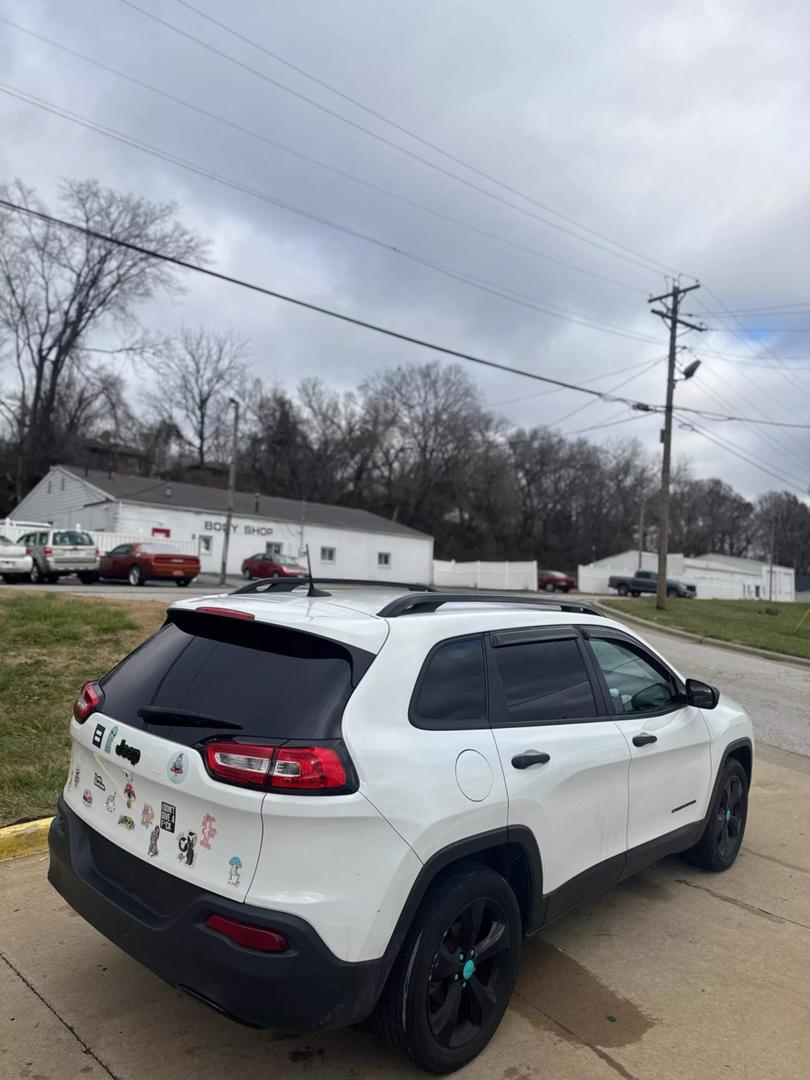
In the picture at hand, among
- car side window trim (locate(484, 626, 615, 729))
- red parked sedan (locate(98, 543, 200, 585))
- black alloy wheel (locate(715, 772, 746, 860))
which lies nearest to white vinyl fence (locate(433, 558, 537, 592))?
red parked sedan (locate(98, 543, 200, 585))

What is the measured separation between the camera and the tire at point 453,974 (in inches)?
101

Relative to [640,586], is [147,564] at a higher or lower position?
higher

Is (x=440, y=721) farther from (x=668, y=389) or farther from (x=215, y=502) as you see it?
(x=215, y=502)

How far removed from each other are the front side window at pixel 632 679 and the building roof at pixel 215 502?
3450 centimetres

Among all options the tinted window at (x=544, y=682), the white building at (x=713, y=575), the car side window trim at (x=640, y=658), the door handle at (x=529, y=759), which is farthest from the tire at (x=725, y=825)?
the white building at (x=713, y=575)

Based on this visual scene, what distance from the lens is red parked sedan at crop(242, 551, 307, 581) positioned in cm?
3341

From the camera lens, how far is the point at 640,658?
4.25 metres

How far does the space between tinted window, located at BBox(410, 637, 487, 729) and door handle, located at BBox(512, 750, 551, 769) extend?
201 millimetres

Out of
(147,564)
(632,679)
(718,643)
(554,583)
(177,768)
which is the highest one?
(632,679)

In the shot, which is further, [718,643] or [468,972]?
[718,643]

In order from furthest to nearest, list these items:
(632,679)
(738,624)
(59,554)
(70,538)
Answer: (70,538) → (59,554) → (738,624) → (632,679)

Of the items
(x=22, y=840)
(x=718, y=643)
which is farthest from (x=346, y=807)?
(x=718, y=643)

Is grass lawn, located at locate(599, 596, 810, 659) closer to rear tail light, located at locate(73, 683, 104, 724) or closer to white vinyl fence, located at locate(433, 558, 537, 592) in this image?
rear tail light, located at locate(73, 683, 104, 724)

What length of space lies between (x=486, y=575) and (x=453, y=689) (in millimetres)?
49022
